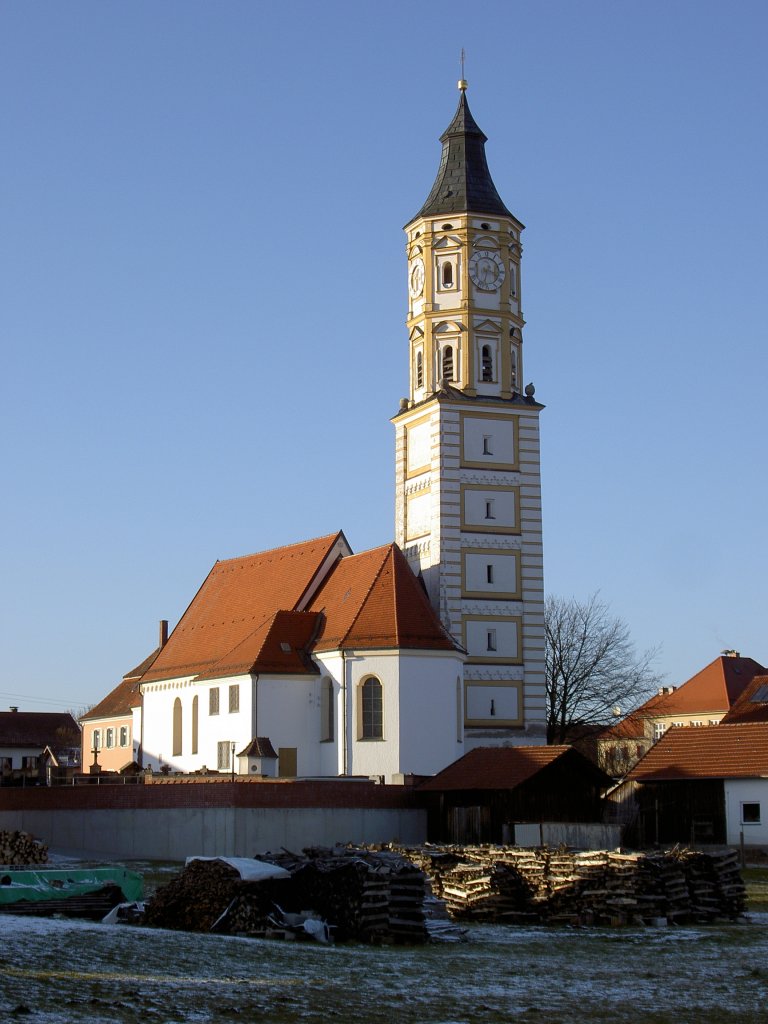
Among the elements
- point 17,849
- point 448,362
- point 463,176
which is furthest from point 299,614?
point 17,849

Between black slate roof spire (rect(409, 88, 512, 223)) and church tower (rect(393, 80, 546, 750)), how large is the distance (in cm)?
7

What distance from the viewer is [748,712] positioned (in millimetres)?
63125

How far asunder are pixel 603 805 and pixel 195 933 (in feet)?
79.8

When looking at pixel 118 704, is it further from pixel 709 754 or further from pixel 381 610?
pixel 709 754

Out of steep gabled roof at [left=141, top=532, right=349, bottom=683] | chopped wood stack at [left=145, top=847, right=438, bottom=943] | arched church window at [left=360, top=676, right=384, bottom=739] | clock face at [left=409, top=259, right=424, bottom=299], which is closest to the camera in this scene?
chopped wood stack at [left=145, top=847, right=438, bottom=943]

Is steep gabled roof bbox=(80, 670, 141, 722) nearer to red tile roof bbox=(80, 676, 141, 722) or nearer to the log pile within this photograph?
red tile roof bbox=(80, 676, 141, 722)

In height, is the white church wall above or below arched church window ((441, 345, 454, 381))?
below

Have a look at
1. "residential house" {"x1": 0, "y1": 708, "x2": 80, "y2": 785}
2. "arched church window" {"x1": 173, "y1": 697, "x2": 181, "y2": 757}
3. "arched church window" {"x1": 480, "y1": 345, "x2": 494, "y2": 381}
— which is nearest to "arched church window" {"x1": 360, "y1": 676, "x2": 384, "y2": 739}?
"arched church window" {"x1": 173, "y1": 697, "x2": 181, "y2": 757}

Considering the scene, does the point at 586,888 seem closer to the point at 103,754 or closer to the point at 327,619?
the point at 327,619

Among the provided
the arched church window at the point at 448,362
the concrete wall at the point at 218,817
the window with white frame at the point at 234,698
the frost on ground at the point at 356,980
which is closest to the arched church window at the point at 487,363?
the arched church window at the point at 448,362

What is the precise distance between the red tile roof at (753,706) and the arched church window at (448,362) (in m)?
18.6

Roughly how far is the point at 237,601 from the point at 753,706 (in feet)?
74.8

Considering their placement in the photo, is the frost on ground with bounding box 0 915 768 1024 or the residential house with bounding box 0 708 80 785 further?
the residential house with bounding box 0 708 80 785

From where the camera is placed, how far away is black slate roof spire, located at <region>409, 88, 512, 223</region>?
62094 millimetres
